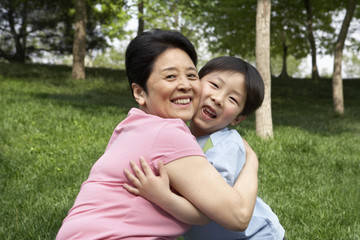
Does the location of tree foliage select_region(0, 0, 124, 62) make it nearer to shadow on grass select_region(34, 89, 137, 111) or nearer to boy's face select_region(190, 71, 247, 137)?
shadow on grass select_region(34, 89, 137, 111)

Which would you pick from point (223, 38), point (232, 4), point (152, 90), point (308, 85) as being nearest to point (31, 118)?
point (152, 90)

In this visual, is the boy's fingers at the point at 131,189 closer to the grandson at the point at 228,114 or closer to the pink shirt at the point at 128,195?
the pink shirt at the point at 128,195

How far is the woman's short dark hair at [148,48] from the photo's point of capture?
1892 millimetres

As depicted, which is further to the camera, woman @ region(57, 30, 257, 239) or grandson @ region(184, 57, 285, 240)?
grandson @ region(184, 57, 285, 240)

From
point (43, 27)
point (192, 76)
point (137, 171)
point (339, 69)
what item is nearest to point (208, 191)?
point (137, 171)

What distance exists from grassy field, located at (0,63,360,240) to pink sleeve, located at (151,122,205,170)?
2200 millimetres

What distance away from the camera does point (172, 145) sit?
1.62 metres

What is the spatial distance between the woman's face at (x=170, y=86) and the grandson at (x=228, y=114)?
28 cm

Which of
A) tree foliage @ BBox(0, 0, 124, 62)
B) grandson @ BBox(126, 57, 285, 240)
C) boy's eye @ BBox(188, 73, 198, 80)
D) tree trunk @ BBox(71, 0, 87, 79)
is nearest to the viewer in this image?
boy's eye @ BBox(188, 73, 198, 80)

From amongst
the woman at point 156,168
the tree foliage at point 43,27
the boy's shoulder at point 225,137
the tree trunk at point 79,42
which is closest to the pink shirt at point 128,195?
the woman at point 156,168

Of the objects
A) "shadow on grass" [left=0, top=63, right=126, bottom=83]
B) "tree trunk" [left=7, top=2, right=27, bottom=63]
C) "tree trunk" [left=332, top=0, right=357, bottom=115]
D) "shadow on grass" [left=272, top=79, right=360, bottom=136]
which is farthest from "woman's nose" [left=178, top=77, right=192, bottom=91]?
"tree trunk" [left=7, top=2, right=27, bottom=63]

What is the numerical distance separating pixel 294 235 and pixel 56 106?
6.91 meters

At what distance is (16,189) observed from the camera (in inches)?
186

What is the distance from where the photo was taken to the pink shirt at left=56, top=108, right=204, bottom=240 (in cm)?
163
